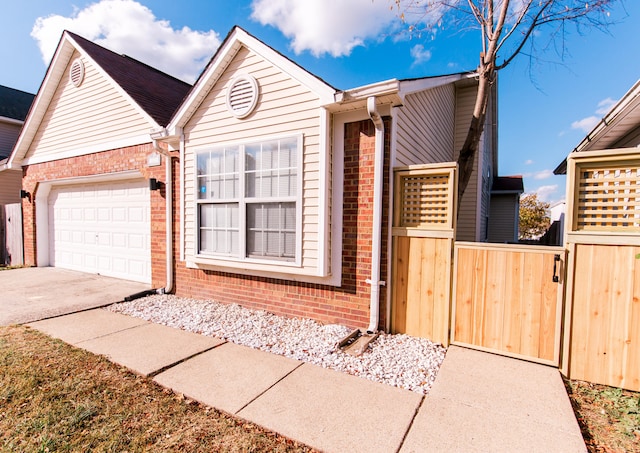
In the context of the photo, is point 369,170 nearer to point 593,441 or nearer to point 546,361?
point 546,361

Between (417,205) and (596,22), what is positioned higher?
(596,22)

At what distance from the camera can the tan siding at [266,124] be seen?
4.52 metres

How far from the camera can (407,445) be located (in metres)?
2.22

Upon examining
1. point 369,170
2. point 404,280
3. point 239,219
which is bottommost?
point 404,280

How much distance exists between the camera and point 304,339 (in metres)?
4.16

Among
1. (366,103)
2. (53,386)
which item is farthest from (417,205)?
(53,386)

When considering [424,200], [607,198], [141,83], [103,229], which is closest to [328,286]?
[424,200]

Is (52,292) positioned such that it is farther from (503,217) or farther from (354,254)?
(503,217)

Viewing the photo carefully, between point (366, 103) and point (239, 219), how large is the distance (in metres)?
2.73

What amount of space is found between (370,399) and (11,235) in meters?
13.4

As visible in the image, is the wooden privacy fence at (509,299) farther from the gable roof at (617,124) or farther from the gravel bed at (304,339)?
the gable roof at (617,124)

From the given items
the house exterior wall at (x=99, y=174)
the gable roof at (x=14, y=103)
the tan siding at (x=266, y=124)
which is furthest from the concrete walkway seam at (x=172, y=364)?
the gable roof at (x=14, y=103)

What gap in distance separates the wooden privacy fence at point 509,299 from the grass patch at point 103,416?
8.57 ft

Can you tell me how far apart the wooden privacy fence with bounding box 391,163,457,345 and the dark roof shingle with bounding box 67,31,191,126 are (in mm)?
5589
